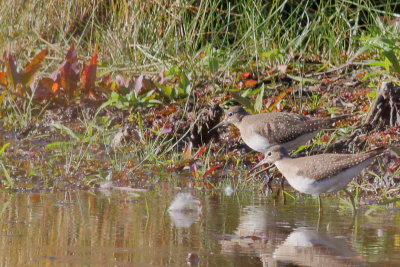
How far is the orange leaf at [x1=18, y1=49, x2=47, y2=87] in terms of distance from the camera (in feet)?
29.6

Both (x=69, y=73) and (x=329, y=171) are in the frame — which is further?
(x=69, y=73)

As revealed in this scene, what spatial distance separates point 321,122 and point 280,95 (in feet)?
4.70

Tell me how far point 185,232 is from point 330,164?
1.63m

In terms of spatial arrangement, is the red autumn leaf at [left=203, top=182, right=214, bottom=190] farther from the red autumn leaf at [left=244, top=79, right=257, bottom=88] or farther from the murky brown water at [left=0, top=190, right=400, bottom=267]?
the red autumn leaf at [left=244, top=79, right=257, bottom=88]

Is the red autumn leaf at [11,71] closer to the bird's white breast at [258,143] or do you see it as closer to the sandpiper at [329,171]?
the bird's white breast at [258,143]

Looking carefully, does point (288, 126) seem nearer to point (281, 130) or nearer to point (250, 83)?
point (281, 130)

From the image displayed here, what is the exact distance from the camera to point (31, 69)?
908 centimetres

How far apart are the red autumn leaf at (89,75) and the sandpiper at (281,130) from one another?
6.90 ft

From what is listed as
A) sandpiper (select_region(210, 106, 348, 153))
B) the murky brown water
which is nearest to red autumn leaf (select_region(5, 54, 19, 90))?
sandpiper (select_region(210, 106, 348, 153))

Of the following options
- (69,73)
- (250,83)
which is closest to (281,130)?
(250,83)

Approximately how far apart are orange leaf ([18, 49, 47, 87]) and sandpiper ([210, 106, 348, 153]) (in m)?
2.53

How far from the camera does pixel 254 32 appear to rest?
375 inches

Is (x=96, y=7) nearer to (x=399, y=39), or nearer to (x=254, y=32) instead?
(x=254, y=32)

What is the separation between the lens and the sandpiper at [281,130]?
751 centimetres
